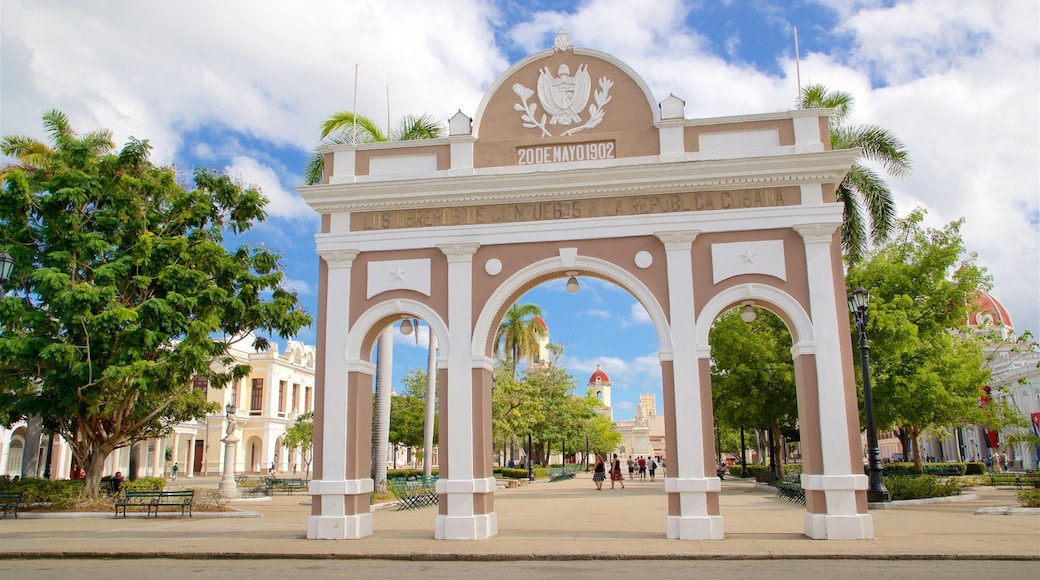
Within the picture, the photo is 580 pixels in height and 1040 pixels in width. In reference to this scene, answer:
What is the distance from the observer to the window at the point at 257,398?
2389 inches

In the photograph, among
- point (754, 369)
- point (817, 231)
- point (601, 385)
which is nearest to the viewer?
point (817, 231)

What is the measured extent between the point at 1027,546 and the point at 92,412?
20.8 meters

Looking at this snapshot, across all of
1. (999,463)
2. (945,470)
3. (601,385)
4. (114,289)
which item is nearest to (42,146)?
(114,289)

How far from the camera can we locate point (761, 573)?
9.70 metres

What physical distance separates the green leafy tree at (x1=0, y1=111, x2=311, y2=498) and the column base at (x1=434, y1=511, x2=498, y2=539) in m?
9.82

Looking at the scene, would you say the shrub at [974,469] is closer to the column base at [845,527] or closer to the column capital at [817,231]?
the column base at [845,527]


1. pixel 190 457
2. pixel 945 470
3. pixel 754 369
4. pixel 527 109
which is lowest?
pixel 945 470

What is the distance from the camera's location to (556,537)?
43.6 ft

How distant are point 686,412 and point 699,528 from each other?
1.91 meters

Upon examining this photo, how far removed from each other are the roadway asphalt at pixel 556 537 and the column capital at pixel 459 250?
16.5 feet

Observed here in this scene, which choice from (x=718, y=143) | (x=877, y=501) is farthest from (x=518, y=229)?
(x=877, y=501)

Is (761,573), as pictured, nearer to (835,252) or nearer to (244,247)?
(835,252)

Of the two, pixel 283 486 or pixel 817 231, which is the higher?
pixel 817 231

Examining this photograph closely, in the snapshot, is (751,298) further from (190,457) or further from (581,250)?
(190,457)
